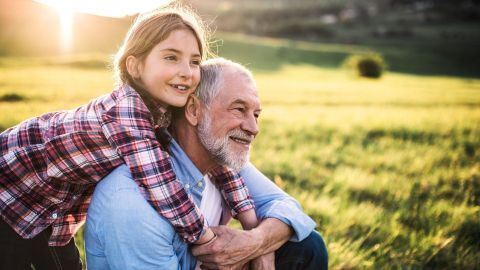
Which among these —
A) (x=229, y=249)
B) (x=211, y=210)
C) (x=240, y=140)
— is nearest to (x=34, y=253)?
(x=211, y=210)

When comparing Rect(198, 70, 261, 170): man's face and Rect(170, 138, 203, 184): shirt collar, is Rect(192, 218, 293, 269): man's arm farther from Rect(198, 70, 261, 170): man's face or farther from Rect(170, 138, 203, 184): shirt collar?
Rect(198, 70, 261, 170): man's face

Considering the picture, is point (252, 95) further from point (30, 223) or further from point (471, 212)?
point (471, 212)

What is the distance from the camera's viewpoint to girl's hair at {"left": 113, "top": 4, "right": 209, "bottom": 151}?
111 inches

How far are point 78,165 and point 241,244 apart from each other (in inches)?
44.4

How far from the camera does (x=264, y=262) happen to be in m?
2.58

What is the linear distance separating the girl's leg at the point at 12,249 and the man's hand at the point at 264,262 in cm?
157

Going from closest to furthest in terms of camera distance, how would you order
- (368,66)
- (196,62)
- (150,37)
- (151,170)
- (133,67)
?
1. (151,170)
2. (150,37)
3. (133,67)
4. (196,62)
5. (368,66)

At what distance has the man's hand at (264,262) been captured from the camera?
2.58 metres

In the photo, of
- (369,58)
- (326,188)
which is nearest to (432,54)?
(369,58)

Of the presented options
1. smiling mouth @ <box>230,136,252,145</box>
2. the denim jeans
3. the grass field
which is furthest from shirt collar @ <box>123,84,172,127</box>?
the grass field

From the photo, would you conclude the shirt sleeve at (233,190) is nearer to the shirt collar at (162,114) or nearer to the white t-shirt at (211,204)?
the white t-shirt at (211,204)

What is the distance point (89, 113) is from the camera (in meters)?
2.53

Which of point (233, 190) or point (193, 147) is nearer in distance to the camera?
point (233, 190)

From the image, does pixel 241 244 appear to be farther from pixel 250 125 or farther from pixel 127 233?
pixel 250 125
